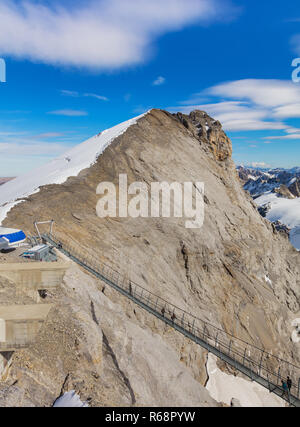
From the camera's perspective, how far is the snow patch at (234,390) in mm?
20984

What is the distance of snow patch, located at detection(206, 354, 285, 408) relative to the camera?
20984 mm

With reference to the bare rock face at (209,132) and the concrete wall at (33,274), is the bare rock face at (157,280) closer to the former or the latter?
the bare rock face at (209,132)

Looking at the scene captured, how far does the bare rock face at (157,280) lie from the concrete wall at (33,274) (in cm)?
112

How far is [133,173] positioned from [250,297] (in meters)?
20.2

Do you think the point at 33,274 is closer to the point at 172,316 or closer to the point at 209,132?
the point at 172,316

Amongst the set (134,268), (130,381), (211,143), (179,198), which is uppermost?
(211,143)

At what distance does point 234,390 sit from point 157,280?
10.8m

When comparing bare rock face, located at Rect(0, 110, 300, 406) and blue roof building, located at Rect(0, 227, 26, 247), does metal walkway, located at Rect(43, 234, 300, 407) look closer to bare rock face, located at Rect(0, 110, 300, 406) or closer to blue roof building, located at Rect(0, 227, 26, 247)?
bare rock face, located at Rect(0, 110, 300, 406)

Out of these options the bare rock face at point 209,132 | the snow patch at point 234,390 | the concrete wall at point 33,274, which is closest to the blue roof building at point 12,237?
the concrete wall at point 33,274

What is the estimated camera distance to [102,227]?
1017 inches

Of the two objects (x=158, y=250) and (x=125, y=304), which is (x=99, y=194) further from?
(x=125, y=304)

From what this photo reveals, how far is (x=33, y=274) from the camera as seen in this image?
46.1 feet

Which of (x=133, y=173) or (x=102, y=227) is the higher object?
(x=133, y=173)

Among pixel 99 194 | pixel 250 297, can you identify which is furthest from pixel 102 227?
pixel 250 297
